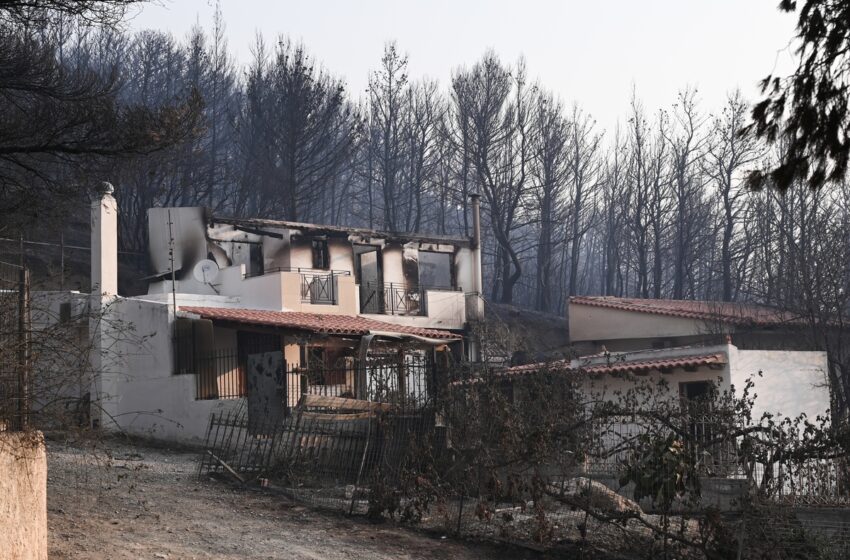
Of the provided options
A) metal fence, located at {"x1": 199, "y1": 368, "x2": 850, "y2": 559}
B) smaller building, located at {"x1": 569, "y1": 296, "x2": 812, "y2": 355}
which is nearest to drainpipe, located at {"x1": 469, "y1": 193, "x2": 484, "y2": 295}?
smaller building, located at {"x1": 569, "y1": 296, "x2": 812, "y2": 355}

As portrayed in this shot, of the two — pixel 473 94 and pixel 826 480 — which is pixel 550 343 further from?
pixel 826 480

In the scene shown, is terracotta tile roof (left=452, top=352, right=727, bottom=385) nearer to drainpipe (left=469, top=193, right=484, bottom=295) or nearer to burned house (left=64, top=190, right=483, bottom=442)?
burned house (left=64, top=190, right=483, bottom=442)

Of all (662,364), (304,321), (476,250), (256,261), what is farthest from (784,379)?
(256,261)

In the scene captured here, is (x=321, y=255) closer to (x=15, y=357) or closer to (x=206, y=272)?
(x=206, y=272)

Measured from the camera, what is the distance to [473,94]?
51406 millimetres

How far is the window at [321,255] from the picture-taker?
124 ft

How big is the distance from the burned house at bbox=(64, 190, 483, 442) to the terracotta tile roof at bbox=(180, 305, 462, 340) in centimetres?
6

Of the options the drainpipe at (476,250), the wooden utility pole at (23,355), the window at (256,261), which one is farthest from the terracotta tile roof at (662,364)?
the drainpipe at (476,250)

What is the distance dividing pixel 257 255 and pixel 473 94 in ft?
60.2

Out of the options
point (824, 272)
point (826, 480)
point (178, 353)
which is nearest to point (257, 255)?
point (178, 353)

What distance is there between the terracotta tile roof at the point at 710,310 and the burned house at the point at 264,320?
17.1 feet

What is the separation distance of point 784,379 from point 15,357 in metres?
19.8

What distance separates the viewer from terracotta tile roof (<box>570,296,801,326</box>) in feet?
115

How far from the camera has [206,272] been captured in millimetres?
33156
